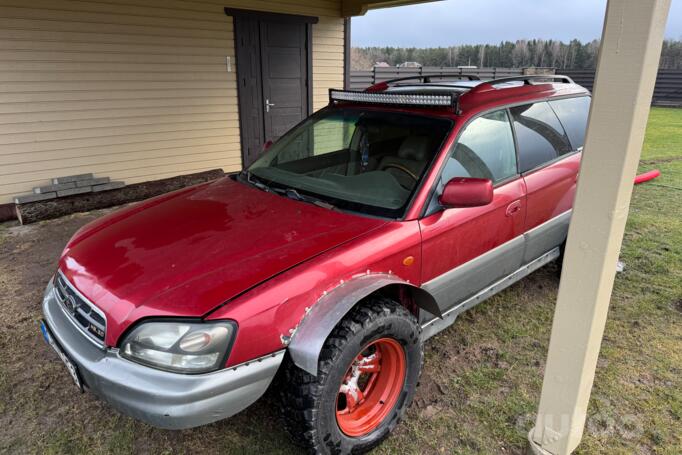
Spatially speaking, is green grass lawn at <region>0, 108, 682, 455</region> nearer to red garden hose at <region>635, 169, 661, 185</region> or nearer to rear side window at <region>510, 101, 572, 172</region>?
rear side window at <region>510, 101, 572, 172</region>

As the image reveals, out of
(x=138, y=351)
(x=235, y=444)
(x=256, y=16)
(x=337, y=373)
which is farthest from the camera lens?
(x=256, y=16)

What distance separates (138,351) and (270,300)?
553 millimetres

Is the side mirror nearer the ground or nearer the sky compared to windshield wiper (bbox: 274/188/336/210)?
nearer the sky

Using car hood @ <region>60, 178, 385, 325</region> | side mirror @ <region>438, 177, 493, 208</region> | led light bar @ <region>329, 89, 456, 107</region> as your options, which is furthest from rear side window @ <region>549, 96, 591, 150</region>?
car hood @ <region>60, 178, 385, 325</region>

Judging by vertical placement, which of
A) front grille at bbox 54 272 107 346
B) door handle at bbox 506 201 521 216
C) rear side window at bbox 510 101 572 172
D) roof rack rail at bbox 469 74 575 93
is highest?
roof rack rail at bbox 469 74 575 93

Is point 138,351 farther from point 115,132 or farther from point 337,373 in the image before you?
point 115,132

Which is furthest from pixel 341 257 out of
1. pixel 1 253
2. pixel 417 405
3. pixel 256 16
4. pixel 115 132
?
pixel 256 16

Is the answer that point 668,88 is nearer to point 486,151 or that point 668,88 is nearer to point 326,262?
point 486,151

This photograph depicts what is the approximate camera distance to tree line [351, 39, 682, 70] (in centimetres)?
3362

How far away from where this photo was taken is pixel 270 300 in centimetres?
188

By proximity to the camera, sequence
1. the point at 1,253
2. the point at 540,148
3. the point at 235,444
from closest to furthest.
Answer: the point at 235,444, the point at 540,148, the point at 1,253

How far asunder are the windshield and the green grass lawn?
1.16 metres

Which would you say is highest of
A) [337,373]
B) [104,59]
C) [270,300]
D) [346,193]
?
[104,59]

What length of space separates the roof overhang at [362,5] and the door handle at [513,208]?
5.73m
